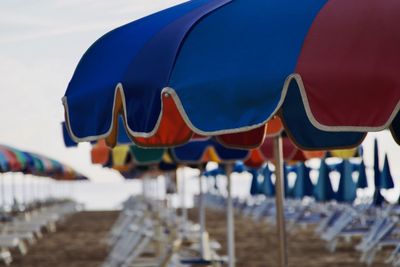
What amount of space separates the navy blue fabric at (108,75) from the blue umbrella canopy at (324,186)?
14.2 meters

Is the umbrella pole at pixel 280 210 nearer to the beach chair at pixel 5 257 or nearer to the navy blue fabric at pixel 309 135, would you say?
the navy blue fabric at pixel 309 135

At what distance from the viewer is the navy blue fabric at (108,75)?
160 inches

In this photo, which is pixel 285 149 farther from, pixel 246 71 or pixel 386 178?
pixel 386 178

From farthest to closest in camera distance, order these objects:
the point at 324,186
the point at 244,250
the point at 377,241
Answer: the point at 324,186
the point at 244,250
the point at 377,241

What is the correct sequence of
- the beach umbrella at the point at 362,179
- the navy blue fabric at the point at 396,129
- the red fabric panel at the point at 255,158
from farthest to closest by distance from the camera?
the beach umbrella at the point at 362,179
the red fabric panel at the point at 255,158
the navy blue fabric at the point at 396,129

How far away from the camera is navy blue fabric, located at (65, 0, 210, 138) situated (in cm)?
406

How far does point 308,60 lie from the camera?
3332 mm

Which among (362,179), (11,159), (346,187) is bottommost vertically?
(346,187)

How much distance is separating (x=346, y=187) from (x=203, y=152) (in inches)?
457

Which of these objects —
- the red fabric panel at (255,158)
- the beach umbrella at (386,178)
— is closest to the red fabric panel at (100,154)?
the red fabric panel at (255,158)

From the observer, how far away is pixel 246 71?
347 centimetres

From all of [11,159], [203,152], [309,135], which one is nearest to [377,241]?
[203,152]

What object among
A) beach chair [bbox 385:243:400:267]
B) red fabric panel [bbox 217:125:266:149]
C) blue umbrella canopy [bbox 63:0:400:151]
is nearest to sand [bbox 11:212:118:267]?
beach chair [bbox 385:243:400:267]

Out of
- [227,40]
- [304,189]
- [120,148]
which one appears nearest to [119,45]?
[227,40]
